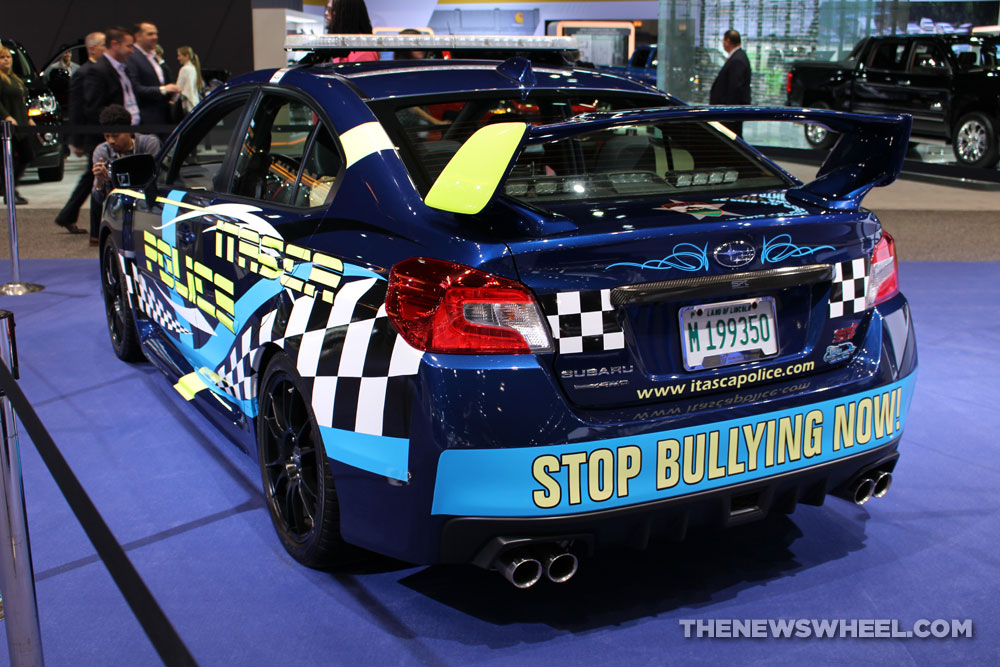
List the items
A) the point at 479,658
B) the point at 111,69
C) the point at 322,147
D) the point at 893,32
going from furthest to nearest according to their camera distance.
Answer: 1. the point at 893,32
2. the point at 111,69
3. the point at 322,147
4. the point at 479,658

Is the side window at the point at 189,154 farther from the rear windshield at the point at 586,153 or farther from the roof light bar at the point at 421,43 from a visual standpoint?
the rear windshield at the point at 586,153

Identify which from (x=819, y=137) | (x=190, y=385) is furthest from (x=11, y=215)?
(x=819, y=137)

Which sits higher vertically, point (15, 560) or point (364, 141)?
point (364, 141)

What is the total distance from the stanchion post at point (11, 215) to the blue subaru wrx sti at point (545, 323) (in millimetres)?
3834

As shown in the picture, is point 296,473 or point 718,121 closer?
point 718,121

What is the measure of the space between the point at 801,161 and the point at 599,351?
13.6m

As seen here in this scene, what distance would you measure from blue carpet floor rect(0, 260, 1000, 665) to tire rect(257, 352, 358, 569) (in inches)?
4.0

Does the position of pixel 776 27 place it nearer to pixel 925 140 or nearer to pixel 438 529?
pixel 925 140

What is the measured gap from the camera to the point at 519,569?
2225 millimetres

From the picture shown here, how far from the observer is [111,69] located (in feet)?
26.6

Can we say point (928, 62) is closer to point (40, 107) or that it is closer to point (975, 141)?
point (975, 141)

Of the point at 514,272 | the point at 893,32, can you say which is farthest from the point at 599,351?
the point at 893,32

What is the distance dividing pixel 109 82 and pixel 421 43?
5.31 meters

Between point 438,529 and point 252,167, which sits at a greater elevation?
point 252,167
